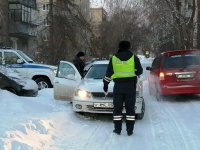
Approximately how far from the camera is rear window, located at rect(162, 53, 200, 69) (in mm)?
12414

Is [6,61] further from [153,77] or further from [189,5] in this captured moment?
[189,5]

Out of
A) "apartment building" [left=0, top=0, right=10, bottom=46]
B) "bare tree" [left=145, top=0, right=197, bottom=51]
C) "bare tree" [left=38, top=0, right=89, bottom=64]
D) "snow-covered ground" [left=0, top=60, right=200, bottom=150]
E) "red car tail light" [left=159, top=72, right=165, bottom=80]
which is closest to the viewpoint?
"snow-covered ground" [left=0, top=60, right=200, bottom=150]

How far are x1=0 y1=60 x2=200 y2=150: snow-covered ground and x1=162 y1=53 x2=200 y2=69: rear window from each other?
1.91 m

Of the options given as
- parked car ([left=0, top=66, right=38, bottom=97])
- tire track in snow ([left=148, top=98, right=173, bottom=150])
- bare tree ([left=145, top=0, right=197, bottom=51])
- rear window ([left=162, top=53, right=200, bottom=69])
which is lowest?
tire track in snow ([left=148, top=98, right=173, bottom=150])

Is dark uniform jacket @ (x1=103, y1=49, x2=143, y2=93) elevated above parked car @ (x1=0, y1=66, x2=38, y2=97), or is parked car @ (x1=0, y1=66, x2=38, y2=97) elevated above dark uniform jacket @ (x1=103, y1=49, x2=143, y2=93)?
dark uniform jacket @ (x1=103, y1=49, x2=143, y2=93)

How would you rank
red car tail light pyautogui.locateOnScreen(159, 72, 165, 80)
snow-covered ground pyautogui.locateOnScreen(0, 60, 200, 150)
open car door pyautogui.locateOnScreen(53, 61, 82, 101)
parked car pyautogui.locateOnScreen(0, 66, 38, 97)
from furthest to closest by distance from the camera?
parked car pyautogui.locateOnScreen(0, 66, 38, 97), red car tail light pyautogui.locateOnScreen(159, 72, 165, 80), open car door pyautogui.locateOnScreen(53, 61, 82, 101), snow-covered ground pyautogui.locateOnScreen(0, 60, 200, 150)

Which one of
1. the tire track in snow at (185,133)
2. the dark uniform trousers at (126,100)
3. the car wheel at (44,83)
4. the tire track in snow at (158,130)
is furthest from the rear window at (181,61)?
the car wheel at (44,83)

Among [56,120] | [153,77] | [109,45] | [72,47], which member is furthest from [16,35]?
[56,120]

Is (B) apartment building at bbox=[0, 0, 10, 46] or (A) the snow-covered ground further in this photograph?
(B) apartment building at bbox=[0, 0, 10, 46]

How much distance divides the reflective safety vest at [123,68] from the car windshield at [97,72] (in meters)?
2.89

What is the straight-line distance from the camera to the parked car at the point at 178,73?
12.1 metres

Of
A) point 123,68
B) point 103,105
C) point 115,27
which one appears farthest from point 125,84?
point 115,27

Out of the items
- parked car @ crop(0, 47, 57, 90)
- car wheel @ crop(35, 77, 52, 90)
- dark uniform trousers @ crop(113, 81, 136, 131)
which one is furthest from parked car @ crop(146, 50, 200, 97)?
car wheel @ crop(35, 77, 52, 90)

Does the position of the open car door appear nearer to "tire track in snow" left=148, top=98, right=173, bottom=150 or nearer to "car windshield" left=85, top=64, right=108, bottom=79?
"car windshield" left=85, top=64, right=108, bottom=79
